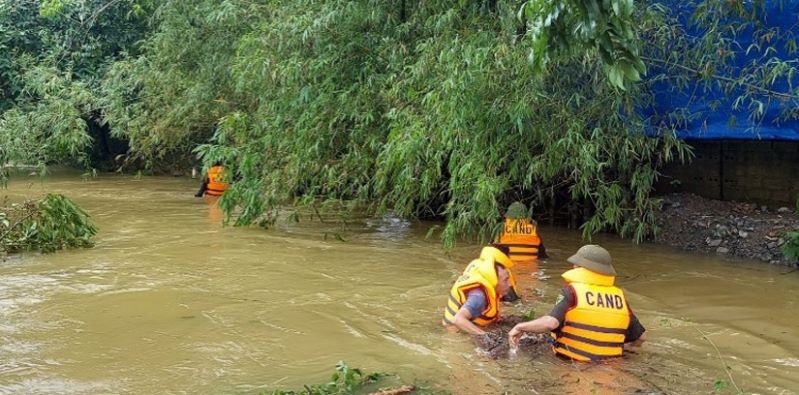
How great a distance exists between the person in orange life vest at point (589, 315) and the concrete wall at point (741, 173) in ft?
19.2

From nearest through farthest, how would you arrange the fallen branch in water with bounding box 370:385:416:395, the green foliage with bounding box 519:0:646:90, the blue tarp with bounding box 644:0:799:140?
the green foliage with bounding box 519:0:646:90, the fallen branch in water with bounding box 370:385:416:395, the blue tarp with bounding box 644:0:799:140

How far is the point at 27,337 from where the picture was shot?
7.23 metres

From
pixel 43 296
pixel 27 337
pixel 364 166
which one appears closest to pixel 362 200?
pixel 364 166

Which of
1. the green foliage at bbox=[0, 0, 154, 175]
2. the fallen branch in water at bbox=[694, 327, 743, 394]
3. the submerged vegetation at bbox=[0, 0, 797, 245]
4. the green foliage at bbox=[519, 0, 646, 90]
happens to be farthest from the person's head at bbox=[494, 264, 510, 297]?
the green foliage at bbox=[0, 0, 154, 175]

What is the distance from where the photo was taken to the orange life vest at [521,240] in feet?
32.6

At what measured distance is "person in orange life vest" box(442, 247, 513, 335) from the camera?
22.0 feet

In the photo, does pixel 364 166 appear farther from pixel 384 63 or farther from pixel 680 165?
pixel 680 165

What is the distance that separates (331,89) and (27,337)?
5.44m

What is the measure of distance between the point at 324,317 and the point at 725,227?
19.4 ft

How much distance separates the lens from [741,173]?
37.0ft

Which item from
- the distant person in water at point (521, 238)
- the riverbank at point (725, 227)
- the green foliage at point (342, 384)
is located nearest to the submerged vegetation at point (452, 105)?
the distant person in water at point (521, 238)

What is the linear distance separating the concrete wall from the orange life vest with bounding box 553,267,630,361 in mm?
5911

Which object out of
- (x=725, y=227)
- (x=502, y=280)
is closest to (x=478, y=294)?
(x=502, y=280)

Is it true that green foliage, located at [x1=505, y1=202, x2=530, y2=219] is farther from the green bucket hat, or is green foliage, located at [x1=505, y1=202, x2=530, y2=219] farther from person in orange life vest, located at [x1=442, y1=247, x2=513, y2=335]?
the green bucket hat
